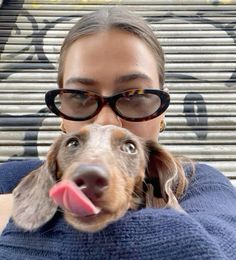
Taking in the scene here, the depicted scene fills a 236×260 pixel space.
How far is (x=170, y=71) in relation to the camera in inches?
156

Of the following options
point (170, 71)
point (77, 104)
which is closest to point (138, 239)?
point (77, 104)

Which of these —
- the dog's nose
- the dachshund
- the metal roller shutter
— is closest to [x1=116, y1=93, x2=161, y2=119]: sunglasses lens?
the dachshund

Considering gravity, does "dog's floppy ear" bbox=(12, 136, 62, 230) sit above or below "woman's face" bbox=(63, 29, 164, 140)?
below

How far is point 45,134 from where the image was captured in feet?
11.1

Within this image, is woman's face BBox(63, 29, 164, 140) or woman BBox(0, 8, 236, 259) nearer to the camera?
woman BBox(0, 8, 236, 259)

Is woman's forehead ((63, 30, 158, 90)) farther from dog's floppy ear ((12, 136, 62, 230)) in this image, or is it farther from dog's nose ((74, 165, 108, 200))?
dog's nose ((74, 165, 108, 200))

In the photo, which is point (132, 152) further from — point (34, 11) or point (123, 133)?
point (34, 11)

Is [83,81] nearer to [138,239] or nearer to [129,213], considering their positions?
[129,213]

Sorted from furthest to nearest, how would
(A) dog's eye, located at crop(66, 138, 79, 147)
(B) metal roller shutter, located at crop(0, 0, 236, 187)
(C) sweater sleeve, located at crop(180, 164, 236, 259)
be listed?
(B) metal roller shutter, located at crop(0, 0, 236, 187) → (A) dog's eye, located at crop(66, 138, 79, 147) → (C) sweater sleeve, located at crop(180, 164, 236, 259)

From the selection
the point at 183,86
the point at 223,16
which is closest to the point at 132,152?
the point at 183,86

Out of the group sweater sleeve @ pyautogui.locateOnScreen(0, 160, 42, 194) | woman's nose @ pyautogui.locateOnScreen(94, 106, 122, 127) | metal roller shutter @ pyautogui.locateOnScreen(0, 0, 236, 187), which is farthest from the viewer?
metal roller shutter @ pyautogui.locateOnScreen(0, 0, 236, 187)

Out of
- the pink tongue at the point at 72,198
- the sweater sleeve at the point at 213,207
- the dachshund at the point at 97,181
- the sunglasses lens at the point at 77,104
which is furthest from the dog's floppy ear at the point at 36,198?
the sweater sleeve at the point at 213,207

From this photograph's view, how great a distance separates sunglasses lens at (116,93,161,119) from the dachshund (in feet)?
0.34

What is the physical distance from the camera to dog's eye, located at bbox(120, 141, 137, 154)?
5.16 feet
